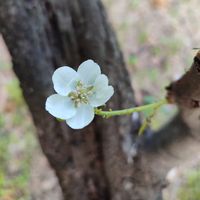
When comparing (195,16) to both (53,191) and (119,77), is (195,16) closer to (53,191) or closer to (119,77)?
(53,191)

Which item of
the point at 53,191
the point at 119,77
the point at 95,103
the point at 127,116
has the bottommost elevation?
the point at 53,191

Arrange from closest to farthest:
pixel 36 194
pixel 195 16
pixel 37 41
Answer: pixel 37 41 → pixel 36 194 → pixel 195 16

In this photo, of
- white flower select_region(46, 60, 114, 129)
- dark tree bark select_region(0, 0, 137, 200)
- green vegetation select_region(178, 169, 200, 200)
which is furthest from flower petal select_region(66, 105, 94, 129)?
green vegetation select_region(178, 169, 200, 200)

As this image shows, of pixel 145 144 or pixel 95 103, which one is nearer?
pixel 95 103

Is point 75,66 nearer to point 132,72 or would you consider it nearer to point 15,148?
point 15,148

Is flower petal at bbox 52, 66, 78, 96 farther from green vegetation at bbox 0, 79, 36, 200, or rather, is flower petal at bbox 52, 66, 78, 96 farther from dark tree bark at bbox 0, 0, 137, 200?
green vegetation at bbox 0, 79, 36, 200

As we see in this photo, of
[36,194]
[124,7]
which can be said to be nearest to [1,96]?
[36,194]

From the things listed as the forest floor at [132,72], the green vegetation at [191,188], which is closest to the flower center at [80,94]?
the green vegetation at [191,188]
